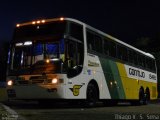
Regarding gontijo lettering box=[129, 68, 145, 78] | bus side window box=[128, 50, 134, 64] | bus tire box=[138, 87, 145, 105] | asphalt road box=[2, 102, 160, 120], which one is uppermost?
bus side window box=[128, 50, 134, 64]

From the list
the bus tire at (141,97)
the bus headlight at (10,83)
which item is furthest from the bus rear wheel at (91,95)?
the bus tire at (141,97)

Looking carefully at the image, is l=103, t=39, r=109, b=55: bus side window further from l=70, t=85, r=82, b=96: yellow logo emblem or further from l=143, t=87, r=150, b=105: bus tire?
l=143, t=87, r=150, b=105: bus tire

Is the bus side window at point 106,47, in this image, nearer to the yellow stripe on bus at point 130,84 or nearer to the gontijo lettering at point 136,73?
the yellow stripe on bus at point 130,84

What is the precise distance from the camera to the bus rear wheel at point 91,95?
17627mm

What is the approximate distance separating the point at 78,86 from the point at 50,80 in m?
1.28

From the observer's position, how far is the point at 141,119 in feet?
37.5

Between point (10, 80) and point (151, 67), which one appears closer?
point (10, 80)

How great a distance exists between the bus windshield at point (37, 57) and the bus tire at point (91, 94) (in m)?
2.30

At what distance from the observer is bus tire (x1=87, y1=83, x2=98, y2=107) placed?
1764cm

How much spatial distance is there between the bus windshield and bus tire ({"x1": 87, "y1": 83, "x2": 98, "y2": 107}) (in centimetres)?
230

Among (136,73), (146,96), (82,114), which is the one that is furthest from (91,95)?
(146,96)

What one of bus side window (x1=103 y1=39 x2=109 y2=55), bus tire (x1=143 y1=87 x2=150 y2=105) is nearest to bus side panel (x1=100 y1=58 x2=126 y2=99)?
bus side window (x1=103 y1=39 x2=109 y2=55)

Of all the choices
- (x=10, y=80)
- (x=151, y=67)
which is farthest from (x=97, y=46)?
(x=151, y=67)

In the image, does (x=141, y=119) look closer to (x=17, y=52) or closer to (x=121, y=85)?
(x=17, y=52)
